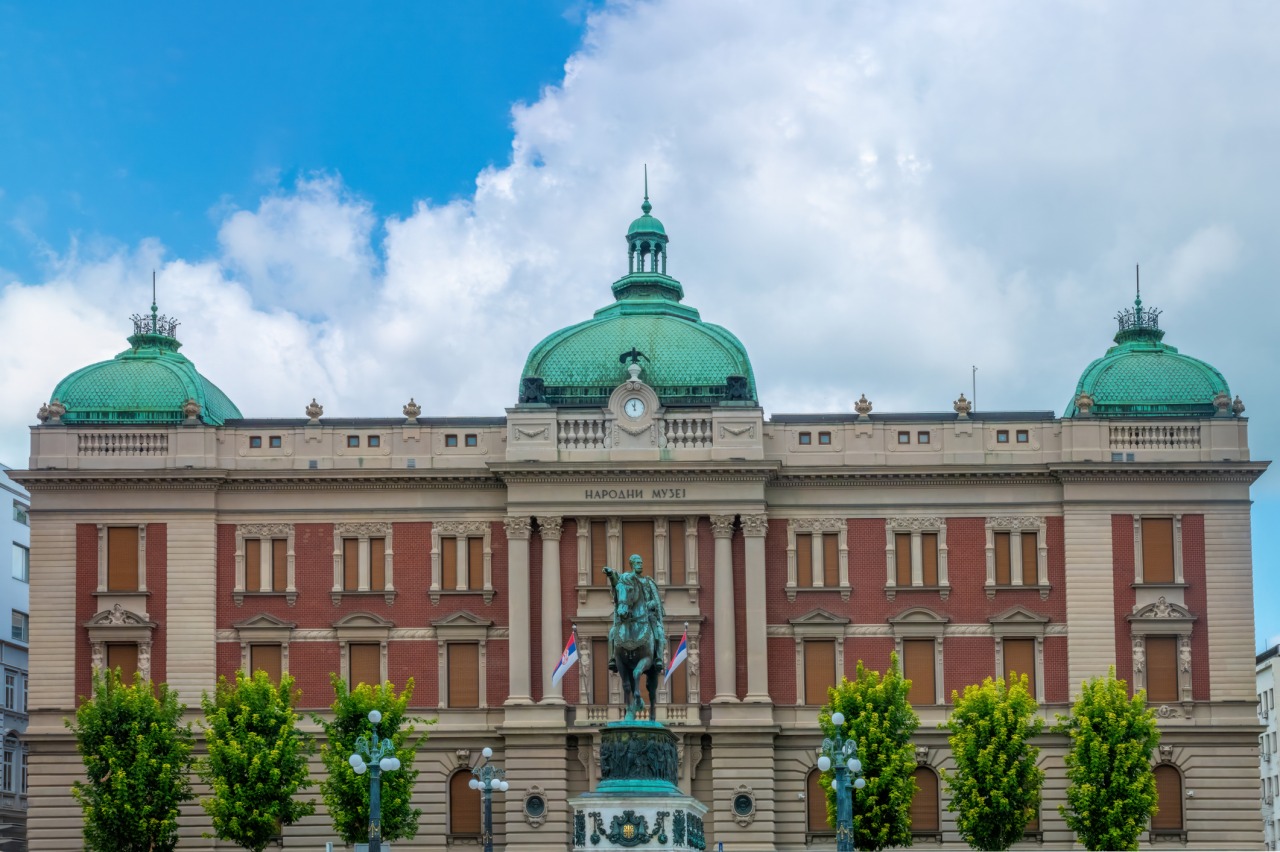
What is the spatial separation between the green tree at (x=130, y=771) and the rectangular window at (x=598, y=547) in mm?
17186

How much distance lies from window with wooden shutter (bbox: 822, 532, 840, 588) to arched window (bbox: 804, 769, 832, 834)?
7625 millimetres

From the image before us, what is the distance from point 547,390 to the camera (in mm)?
94000

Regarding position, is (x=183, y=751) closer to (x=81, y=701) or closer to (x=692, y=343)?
(x=81, y=701)

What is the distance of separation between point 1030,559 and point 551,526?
19.4m

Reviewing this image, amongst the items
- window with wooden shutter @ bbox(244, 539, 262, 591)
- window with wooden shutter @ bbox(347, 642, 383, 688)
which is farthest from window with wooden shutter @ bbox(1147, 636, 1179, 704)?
window with wooden shutter @ bbox(244, 539, 262, 591)

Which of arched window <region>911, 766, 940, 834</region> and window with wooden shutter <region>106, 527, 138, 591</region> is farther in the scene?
window with wooden shutter <region>106, 527, 138, 591</region>

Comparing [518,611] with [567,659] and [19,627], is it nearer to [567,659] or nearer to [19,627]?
[567,659]

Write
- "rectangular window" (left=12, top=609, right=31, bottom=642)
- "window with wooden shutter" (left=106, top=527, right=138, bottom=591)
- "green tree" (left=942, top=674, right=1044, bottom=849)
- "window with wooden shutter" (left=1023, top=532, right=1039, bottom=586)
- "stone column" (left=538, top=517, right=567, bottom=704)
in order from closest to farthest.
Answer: "green tree" (left=942, top=674, right=1044, bottom=849) → "stone column" (left=538, top=517, right=567, bottom=704) → "window with wooden shutter" (left=106, top=527, right=138, bottom=591) → "window with wooden shutter" (left=1023, top=532, right=1039, bottom=586) → "rectangular window" (left=12, top=609, right=31, bottom=642)

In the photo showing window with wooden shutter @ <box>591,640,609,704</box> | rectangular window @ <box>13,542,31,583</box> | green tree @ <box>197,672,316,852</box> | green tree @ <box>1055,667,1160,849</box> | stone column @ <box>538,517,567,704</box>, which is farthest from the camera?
rectangular window @ <box>13,542,31,583</box>

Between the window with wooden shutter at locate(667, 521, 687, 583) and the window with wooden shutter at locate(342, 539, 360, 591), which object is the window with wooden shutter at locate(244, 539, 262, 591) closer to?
the window with wooden shutter at locate(342, 539, 360, 591)

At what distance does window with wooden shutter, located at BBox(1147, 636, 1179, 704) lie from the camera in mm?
90438

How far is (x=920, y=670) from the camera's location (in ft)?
300

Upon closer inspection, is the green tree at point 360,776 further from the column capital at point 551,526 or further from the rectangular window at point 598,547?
the rectangular window at point 598,547

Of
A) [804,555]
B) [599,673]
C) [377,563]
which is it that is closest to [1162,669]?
[804,555]
